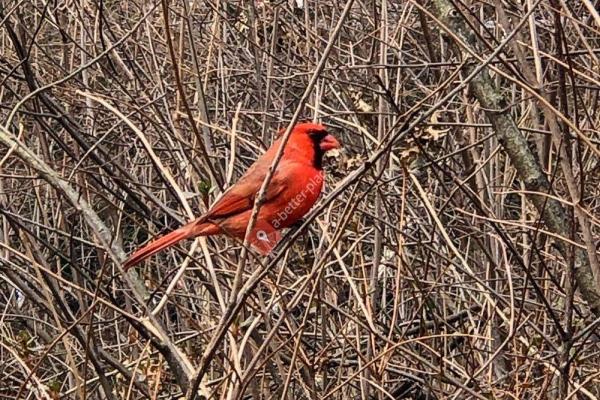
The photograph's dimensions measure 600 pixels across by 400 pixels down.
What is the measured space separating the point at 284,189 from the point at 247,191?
0.14 metres

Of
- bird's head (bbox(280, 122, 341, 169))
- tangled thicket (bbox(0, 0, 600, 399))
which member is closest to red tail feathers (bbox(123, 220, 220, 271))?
tangled thicket (bbox(0, 0, 600, 399))

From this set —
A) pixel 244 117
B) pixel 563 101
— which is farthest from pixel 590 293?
pixel 244 117

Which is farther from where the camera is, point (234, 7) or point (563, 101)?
point (234, 7)

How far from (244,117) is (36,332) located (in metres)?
1.40

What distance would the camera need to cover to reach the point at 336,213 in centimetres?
406

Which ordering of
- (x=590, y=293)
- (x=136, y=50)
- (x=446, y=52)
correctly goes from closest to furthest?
(x=590, y=293)
(x=446, y=52)
(x=136, y=50)

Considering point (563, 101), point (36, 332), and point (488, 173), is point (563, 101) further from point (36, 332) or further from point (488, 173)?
point (36, 332)

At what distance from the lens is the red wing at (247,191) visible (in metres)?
3.22

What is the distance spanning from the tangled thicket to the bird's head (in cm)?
12

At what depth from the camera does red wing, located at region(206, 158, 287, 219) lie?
127 inches

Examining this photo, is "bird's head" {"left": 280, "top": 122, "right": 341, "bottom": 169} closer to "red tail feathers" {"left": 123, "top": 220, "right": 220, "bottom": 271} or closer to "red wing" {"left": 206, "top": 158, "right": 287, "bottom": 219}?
"red wing" {"left": 206, "top": 158, "right": 287, "bottom": 219}

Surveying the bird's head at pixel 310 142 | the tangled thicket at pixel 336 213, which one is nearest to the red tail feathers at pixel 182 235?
the tangled thicket at pixel 336 213

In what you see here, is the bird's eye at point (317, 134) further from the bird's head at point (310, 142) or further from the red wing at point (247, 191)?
the red wing at point (247, 191)

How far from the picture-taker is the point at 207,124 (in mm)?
3090
